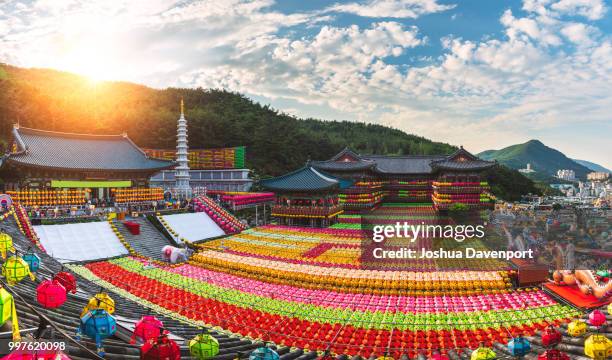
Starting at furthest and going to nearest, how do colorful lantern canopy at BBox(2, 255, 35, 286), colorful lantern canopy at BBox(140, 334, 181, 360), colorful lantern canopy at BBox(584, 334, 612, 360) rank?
colorful lantern canopy at BBox(2, 255, 35, 286) → colorful lantern canopy at BBox(584, 334, 612, 360) → colorful lantern canopy at BBox(140, 334, 181, 360)

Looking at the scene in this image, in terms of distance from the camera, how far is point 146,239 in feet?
80.2

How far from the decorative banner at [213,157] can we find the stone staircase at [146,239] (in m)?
17.1

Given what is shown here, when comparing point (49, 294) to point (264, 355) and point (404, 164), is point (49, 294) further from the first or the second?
point (404, 164)

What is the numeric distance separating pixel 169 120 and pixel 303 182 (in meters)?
36.5

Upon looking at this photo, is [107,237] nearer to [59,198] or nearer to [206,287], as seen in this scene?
[59,198]

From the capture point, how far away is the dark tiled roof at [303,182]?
30717mm

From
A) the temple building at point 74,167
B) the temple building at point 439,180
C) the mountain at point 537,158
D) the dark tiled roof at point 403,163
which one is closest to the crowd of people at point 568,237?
the temple building at point 439,180

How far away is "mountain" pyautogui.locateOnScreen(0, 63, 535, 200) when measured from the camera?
46781 mm

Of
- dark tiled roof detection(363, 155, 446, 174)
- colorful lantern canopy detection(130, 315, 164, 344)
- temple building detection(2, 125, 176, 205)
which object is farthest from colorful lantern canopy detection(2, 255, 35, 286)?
dark tiled roof detection(363, 155, 446, 174)

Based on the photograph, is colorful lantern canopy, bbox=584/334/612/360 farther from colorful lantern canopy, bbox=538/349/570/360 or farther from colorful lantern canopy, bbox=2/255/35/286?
colorful lantern canopy, bbox=2/255/35/286

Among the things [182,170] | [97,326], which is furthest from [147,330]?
[182,170]

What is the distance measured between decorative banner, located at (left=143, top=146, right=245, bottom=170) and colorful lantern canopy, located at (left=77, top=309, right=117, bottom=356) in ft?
120

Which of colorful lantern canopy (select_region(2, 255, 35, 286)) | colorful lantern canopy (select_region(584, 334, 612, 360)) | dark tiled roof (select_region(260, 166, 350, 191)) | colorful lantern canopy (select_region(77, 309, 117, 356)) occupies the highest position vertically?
dark tiled roof (select_region(260, 166, 350, 191))

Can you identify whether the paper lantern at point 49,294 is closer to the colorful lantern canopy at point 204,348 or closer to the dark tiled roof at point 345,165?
the colorful lantern canopy at point 204,348
